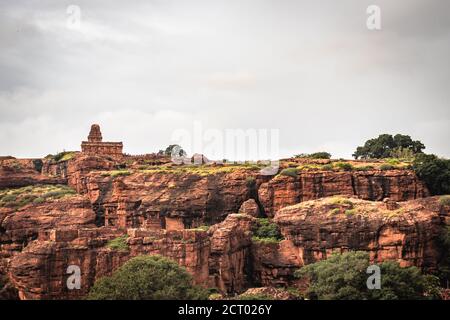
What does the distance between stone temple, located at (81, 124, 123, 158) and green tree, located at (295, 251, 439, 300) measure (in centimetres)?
4484

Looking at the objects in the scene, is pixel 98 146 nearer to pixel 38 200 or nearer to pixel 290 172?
pixel 38 200

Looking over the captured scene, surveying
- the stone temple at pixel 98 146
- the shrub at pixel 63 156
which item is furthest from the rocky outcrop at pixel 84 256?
the shrub at pixel 63 156

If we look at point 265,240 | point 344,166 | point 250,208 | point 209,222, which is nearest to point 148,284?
point 265,240

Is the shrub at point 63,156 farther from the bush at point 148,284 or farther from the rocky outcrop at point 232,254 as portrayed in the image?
the bush at point 148,284

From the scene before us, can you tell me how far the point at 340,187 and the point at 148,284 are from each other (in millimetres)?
28902

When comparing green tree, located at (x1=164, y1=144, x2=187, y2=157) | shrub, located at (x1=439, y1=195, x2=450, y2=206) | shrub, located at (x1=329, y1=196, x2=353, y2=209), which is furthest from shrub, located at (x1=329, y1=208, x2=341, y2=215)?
green tree, located at (x1=164, y1=144, x2=187, y2=157)

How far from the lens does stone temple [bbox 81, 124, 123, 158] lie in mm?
85875

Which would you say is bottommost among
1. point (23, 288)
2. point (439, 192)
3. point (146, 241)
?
point (23, 288)

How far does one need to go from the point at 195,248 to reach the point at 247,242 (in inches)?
343

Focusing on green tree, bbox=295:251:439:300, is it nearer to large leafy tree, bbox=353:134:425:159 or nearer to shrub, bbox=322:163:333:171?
shrub, bbox=322:163:333:171

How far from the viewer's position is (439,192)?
6619 cm
